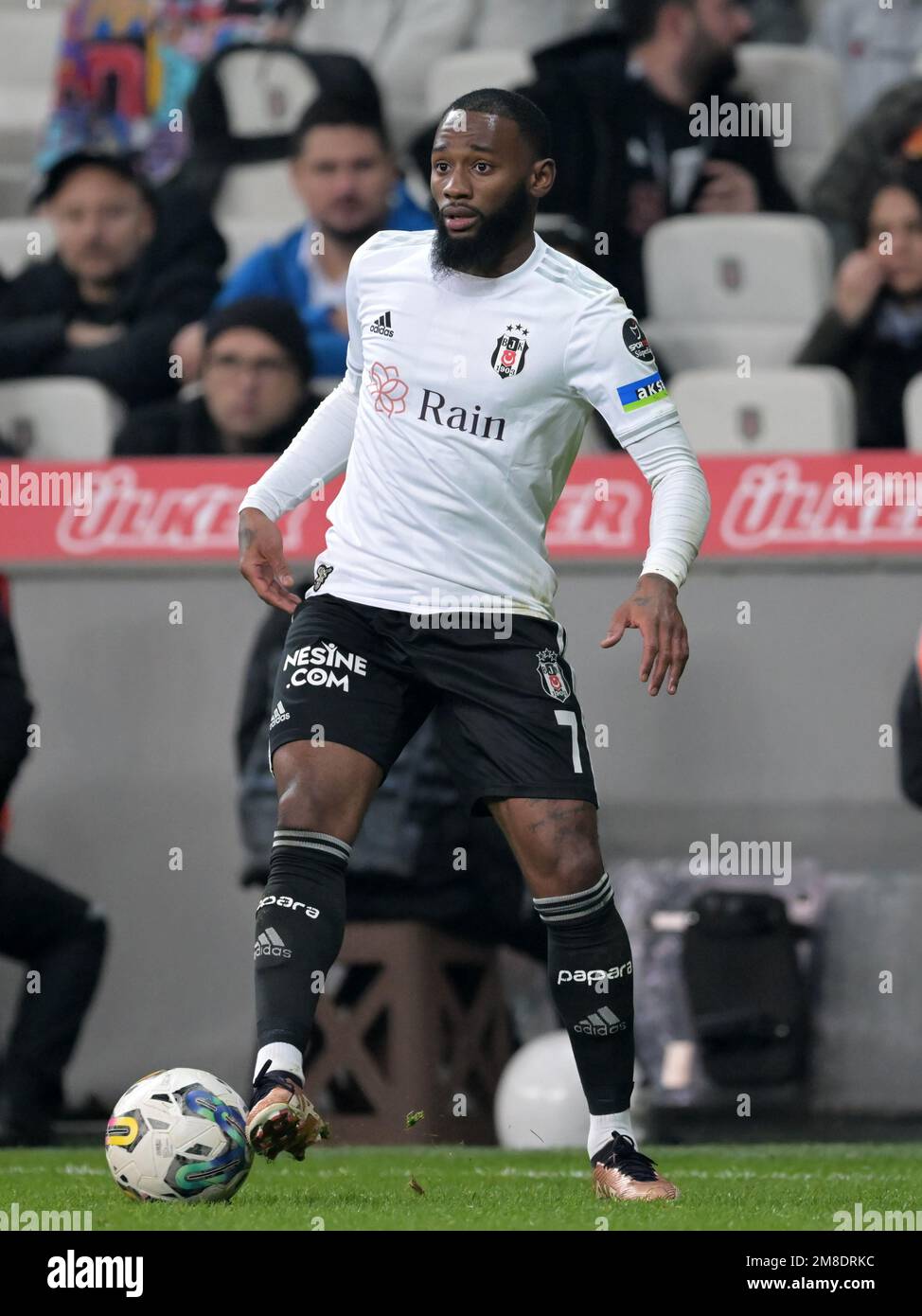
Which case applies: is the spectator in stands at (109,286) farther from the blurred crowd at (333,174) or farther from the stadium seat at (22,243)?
the stadium seat at (22,243)

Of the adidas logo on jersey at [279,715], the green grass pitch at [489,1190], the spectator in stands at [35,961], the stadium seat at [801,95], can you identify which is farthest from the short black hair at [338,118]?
the adidas logo on jersey at [279,715]

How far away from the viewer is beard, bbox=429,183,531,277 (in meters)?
4.09

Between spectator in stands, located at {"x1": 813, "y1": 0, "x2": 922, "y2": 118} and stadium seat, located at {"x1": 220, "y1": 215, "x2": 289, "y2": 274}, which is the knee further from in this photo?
spectator in stands, located at {"x1": 813, "y1": 0, "x2": 922, "y2": 118}

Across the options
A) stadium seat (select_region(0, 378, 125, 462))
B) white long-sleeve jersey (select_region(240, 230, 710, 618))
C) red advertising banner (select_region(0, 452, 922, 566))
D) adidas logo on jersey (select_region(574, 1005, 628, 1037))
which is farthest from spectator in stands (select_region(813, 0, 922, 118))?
adidas logo on jersey (select_region(574, 1005, 628, 1037))

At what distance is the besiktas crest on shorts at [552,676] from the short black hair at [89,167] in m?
5.58

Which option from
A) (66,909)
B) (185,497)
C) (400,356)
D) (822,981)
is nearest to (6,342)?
(185,497)

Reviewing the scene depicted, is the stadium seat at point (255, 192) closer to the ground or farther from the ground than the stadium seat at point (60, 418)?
farther from the ground

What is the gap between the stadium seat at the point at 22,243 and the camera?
367 inches

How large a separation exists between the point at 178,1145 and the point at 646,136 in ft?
19.7

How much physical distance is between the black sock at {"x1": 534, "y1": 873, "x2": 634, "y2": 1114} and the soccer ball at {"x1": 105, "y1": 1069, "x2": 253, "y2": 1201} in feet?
2.15

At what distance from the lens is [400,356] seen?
416cm

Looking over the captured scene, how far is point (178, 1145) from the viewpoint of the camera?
3.93m

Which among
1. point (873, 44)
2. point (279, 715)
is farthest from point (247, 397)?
point (279, 715)

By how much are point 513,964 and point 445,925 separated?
0.89 m
